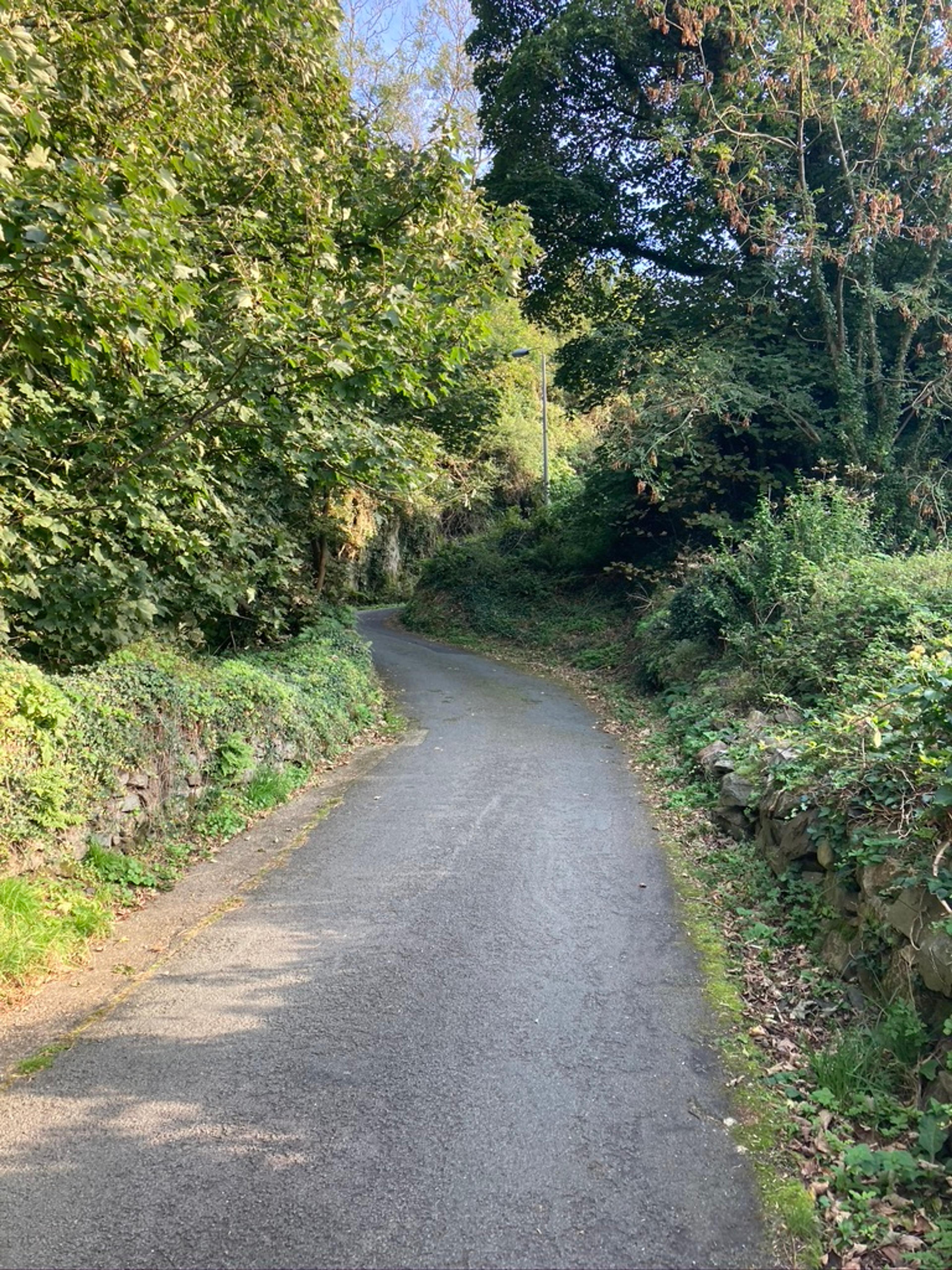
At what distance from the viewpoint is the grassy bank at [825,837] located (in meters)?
3.07

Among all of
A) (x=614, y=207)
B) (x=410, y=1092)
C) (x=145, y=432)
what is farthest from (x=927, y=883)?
(x=614, y=207)

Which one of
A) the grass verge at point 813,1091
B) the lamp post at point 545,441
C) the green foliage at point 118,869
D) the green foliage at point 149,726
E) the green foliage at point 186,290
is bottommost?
the grass verge at point 813,1091

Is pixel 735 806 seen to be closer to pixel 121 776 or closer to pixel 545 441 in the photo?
pixel 121 776

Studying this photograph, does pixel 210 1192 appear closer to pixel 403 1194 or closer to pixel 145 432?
pixel 403 1194

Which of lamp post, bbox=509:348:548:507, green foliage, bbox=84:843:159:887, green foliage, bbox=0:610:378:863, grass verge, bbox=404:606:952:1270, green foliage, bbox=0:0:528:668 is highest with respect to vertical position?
lamp post, bbox=509:348:548:507

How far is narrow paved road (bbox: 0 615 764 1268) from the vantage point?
280 cm

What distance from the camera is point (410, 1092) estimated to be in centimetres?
357

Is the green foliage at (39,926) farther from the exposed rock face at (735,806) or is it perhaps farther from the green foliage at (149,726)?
the exposed rock face at (735,806)

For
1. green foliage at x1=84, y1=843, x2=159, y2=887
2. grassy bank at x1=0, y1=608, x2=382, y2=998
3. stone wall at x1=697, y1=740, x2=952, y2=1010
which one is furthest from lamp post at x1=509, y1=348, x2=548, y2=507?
green foliage at x1=84, y1=843, x2=159, y2=887

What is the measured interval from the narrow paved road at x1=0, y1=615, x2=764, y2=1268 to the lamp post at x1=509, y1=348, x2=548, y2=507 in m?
22.9

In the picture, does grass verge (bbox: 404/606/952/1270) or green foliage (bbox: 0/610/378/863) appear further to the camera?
green foliage (bbox: 0/610/378/863)

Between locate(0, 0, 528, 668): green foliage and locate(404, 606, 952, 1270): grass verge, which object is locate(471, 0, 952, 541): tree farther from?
locate(404, 606, 952, 1270): grass verge

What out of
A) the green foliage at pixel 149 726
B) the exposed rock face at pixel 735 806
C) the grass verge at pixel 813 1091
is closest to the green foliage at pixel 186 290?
the green foliage at pixel 149 726

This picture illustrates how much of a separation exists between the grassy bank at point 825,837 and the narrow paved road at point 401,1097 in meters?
0.33
